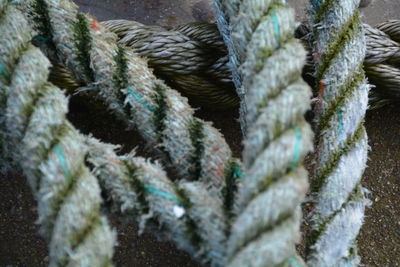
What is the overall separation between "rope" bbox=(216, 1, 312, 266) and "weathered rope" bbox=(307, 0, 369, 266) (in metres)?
0.19

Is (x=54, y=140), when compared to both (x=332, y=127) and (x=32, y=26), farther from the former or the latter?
(x=332, y=127)

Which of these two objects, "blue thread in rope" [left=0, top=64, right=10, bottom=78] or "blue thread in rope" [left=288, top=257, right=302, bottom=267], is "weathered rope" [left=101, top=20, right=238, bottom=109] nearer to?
"blue thread in rope" [left=0, top=64, right=10, bottom=78]

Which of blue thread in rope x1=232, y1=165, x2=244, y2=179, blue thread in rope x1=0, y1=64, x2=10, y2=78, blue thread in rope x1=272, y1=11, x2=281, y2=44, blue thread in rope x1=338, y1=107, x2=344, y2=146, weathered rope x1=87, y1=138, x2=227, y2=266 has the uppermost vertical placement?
blue thread in rope x1=272, y1=11, x2=281, y2=44

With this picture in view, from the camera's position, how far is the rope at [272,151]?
71cm

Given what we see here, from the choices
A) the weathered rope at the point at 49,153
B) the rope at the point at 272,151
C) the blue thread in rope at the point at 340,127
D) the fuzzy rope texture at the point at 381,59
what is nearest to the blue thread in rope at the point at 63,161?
the weathered rope at the point at 49,153

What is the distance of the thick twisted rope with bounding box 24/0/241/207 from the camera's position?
97 centimetres

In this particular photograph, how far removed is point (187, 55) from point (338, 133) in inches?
13.4

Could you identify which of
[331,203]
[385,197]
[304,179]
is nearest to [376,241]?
[385,197]

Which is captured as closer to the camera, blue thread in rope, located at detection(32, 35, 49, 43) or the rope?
the rope

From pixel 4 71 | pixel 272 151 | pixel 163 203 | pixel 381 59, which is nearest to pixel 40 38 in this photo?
pixel 4 71

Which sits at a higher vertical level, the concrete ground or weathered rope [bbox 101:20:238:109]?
weathered rope [bbox 101:20:238:109]

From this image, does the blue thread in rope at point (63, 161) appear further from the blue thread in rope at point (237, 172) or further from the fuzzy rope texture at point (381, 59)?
the fuzzy rope texture at point (381, 59)

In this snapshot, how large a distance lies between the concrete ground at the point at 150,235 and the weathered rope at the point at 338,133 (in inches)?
8.6

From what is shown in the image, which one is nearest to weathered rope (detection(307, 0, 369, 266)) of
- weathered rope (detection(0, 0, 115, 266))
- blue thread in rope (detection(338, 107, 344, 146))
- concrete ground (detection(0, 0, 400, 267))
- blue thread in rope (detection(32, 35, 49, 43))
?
blue thread in rope (detection(338, 107, 344, 146))
